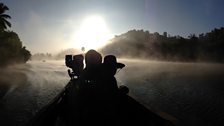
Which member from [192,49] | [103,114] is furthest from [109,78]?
[192,49]

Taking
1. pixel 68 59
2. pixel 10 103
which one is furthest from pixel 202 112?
pixel 10 103

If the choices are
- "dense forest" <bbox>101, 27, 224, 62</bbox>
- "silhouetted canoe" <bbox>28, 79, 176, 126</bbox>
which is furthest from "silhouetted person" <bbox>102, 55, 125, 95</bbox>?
"dense forest" <bbox>101, 27, 224, 62</bbox>

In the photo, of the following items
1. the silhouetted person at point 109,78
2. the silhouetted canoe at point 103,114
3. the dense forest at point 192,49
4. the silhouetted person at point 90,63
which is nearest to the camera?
the silhouetted canoe at point 103,114

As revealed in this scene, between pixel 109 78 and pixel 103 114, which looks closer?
pixel 103 114

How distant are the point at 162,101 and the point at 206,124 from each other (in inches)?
292

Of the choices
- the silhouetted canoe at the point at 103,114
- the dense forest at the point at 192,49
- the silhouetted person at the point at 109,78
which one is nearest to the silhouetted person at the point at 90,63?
the silhouetted person at the point at 109,78

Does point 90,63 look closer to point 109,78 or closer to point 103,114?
point 109,78

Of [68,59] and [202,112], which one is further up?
[68,59]

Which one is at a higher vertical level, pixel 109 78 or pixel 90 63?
pixel 90 63

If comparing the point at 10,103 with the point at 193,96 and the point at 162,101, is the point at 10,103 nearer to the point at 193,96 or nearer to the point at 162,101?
the point at 162,101

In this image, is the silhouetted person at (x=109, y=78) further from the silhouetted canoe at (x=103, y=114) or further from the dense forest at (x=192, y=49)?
the dense forest at (x=192, y=49)

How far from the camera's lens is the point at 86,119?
8.45 m

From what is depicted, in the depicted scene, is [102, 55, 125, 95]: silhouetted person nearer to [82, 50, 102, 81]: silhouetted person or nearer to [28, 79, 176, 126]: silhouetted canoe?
[28, 79, 176, 126]: silhouetted canoe

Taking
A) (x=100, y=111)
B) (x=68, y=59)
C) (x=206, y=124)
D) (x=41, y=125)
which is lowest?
(x=206, y=124)
